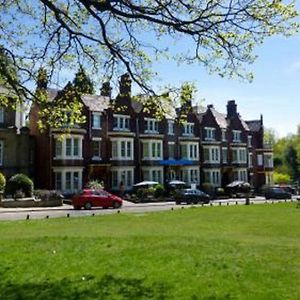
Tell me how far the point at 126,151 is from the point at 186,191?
11.1m

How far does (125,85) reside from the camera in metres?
15.6

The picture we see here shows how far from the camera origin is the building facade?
52.1 meters

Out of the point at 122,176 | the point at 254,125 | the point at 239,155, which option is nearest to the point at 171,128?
the point at 122,176

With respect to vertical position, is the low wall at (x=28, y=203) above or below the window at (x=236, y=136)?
below

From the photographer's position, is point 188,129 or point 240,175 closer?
point 188,129

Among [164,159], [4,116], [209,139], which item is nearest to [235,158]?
[209,139]

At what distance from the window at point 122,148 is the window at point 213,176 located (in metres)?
15.0

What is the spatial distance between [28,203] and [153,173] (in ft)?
70.7

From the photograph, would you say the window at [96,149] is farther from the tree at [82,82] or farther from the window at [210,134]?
the tree at [82,82]

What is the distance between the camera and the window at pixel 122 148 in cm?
5691

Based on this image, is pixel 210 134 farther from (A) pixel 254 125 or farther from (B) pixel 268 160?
(B) pixel 268 160

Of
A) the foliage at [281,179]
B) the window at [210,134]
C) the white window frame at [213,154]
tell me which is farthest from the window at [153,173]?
the foliage at [281,179]

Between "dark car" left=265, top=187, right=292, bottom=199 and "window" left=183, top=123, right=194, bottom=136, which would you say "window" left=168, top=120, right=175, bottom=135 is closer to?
"window" left=183, top=123, right=194, bottom=136

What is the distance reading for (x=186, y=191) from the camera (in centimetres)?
4959
